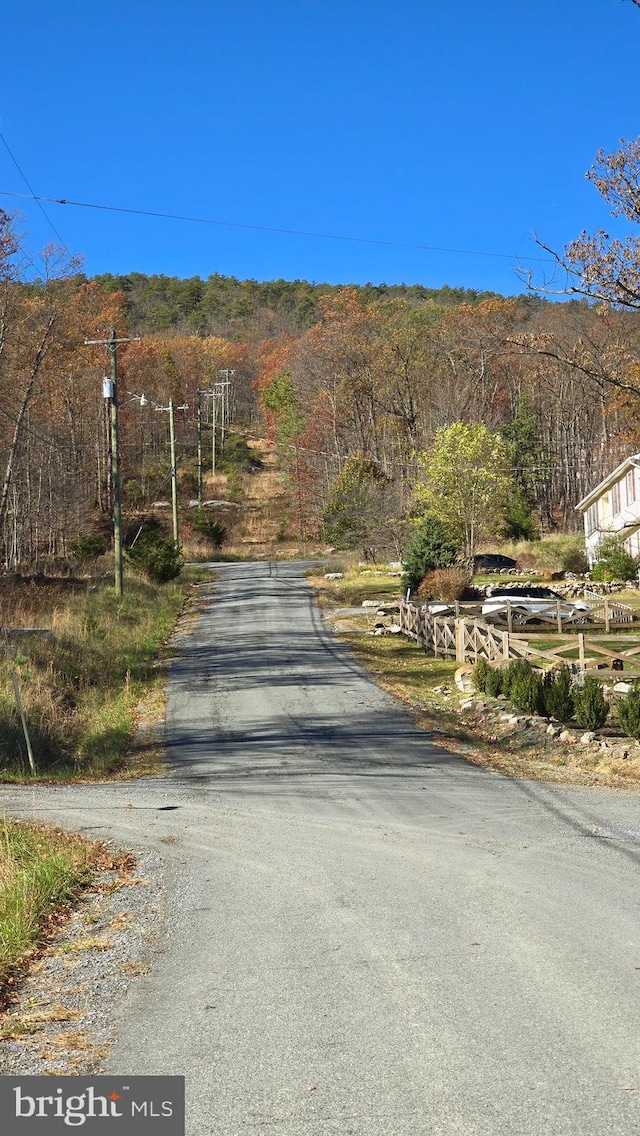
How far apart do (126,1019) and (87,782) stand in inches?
376

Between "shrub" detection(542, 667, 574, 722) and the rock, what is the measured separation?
357 centimetres

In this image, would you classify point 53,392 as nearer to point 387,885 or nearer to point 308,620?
point 308,620

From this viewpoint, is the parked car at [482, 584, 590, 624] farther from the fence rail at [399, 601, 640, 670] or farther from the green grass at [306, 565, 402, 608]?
the green grass at [306, 565, 402, 608]

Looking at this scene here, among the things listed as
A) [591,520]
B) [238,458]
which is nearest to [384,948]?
[591,520]

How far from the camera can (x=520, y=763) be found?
15.7m

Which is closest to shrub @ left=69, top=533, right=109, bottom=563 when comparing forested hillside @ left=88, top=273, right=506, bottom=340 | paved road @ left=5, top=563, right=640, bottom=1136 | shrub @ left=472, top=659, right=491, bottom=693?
shrub @ left=472, top=659, right=491, bottom=693

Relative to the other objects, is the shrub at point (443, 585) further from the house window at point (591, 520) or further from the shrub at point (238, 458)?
the shrub at point (238, 458)

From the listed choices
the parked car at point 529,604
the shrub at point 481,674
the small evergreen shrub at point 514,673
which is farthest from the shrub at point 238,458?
the small evergreen shrub at point 514,673

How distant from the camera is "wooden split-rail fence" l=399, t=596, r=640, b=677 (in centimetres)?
1945

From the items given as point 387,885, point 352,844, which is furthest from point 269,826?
point 387,885

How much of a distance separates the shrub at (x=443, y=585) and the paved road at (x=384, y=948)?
74.9 feet

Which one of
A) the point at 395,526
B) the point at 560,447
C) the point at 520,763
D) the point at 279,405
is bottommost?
the point at 520,763

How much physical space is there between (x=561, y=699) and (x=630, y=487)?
34946 mm

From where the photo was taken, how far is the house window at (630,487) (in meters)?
50.0
